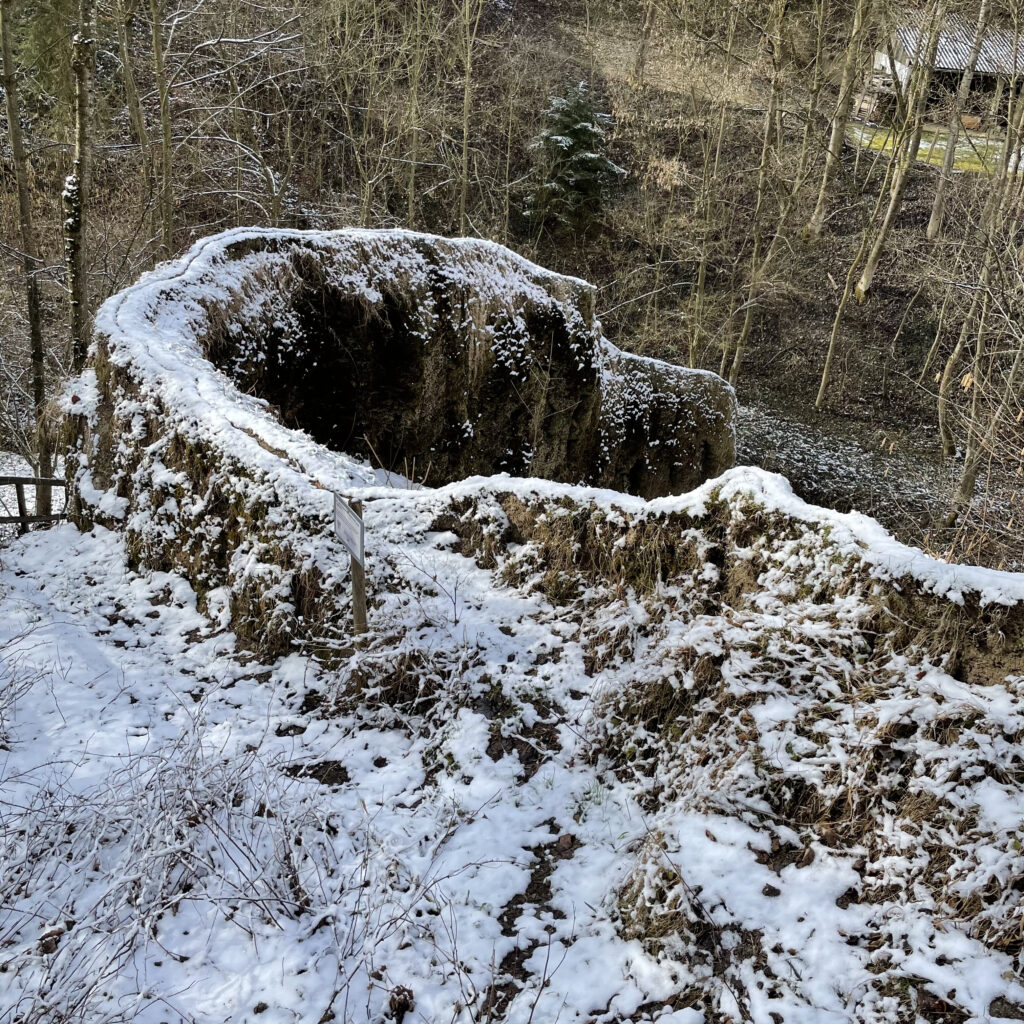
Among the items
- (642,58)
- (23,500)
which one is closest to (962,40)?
(642,58)

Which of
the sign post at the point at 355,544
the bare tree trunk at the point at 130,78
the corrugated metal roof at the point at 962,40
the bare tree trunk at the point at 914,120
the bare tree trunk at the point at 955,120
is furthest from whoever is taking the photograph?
the bare tree trunk at the point at 955,120

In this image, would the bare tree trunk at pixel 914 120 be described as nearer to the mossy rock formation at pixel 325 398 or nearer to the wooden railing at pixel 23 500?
the mossy rock formation at pixel 325 398

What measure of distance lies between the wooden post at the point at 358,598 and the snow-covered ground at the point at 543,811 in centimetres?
23

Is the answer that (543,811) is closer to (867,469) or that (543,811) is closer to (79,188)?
(79,188)

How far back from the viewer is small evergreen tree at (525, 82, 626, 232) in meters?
24.5

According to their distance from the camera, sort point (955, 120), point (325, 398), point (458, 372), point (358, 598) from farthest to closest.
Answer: point (955, 120) → point (458, 372) → point (325, 398) → point (358, 598)

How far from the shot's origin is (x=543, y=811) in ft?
13.6

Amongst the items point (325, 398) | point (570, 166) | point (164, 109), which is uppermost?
point (164, 109)

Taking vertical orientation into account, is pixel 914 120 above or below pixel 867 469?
above

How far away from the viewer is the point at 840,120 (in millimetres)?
22781

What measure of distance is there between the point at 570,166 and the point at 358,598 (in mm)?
23777

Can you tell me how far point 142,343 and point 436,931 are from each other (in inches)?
255

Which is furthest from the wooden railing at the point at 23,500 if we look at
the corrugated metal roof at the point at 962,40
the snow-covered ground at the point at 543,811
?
the corrugated metal roof at the point at 962,40

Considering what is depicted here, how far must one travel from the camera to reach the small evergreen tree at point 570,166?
2447 cm
